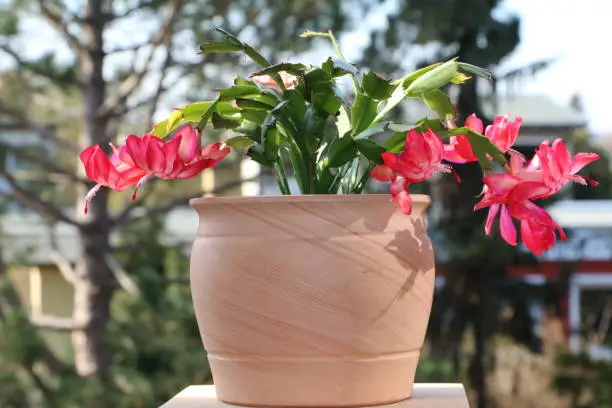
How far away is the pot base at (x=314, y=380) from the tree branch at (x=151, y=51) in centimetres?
419

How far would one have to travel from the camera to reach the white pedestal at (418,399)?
1.19 meters

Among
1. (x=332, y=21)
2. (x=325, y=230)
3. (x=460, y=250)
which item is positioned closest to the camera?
(x=325, y=230)

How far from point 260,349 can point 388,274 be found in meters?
0.16

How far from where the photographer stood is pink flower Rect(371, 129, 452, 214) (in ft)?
3.63

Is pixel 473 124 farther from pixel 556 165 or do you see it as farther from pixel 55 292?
pixel 55 292

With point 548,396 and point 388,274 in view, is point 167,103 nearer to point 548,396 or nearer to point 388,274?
point 548,396

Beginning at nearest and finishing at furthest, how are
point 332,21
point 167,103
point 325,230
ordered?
point 325,230
point 332,21
point 167,103

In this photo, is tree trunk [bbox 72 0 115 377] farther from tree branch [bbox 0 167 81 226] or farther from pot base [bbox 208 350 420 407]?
pot base [bbox 208 350 420 407]

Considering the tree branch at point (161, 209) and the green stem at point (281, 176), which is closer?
the green stem at point (281, 176)

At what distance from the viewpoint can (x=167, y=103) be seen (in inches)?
Result: 239

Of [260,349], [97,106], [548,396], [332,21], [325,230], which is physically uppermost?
[332,21]

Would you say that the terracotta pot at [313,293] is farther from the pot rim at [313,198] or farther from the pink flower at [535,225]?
the pink flower at [535,225]

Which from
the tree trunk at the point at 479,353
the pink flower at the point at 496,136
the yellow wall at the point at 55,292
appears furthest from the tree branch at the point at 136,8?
the yellow wall at the point at 55,292

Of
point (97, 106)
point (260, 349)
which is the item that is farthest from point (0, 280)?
point (260, 349)
